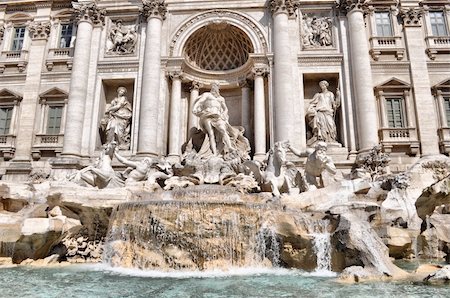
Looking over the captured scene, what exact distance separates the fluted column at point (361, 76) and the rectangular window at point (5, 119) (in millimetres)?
18889

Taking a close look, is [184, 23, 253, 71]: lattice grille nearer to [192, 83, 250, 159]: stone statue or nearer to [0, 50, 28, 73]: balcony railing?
[192, 83, 250, 159]: stone statue

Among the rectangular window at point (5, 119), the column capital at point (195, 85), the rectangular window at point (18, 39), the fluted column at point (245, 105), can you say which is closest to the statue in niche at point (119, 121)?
the column capital at point (195, 85)

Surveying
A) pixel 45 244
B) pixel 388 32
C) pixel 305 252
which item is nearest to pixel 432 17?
pixel 388 32

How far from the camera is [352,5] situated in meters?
19.5

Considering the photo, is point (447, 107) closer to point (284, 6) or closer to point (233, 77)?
point (284, 6)

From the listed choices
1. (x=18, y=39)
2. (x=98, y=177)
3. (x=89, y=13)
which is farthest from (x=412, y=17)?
(x=18, y=39)

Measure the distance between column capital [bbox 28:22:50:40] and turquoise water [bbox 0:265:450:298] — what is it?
56.0 feet

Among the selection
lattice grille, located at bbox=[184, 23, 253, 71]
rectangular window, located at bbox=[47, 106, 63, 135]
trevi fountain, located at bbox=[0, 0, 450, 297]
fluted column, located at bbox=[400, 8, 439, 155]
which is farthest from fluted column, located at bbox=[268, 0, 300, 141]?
rectangular window, located at bbox=[47, 106, 63, 135]

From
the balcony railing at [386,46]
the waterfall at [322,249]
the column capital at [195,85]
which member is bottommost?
the waterfall at [322,249]

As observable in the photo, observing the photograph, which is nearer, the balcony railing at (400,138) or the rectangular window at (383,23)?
the balcony railing at (400,138)

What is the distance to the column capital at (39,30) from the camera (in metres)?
21.8

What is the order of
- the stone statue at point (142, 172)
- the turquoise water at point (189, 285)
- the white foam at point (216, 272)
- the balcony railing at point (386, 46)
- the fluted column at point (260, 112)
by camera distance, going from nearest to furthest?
1. the turquoise water at point (189, 285)
2. the white foam at point (216, 272)
3. the stone statue at point (142, 172)
4. the fluted column at point (260, 112)
5. the balcony railing at point (386, 46)

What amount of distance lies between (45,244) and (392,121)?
54.4ft

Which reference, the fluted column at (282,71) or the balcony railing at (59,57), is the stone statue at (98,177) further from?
the balcony railing at (59,57)
